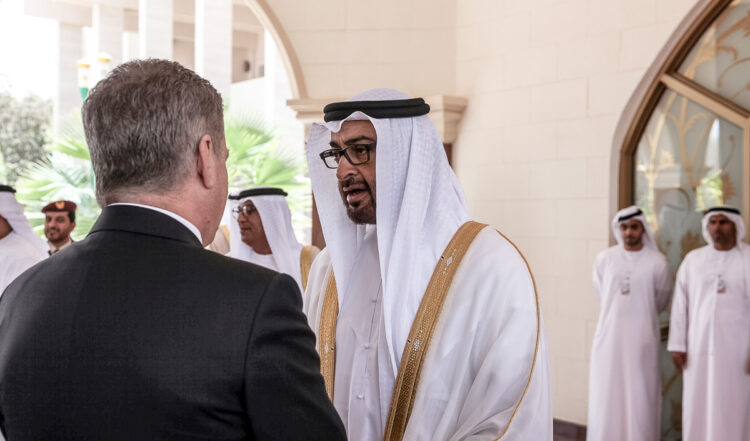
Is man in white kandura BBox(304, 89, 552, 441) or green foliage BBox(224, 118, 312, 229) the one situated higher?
green foliage BBox(224, 118, 312, 229)

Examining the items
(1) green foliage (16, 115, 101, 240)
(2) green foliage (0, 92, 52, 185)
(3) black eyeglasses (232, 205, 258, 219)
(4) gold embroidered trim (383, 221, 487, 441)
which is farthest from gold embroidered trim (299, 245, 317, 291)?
(2) green foliage (0, 92, 52, 185)

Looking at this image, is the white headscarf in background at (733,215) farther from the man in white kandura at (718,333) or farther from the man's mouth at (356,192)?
the man's mouth at (356,192)

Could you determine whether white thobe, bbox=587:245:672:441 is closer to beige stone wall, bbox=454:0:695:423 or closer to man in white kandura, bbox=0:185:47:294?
beige stone wall, bbox=454:0:695:423

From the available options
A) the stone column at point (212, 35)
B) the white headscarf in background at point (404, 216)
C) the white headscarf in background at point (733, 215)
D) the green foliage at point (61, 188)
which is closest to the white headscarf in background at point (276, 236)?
the white headscarf in background at point (404, 216)

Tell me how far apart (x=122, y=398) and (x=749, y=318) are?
5170mm

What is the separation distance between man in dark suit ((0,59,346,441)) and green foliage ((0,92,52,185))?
943 inches

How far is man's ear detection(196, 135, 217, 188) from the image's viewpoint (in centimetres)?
127

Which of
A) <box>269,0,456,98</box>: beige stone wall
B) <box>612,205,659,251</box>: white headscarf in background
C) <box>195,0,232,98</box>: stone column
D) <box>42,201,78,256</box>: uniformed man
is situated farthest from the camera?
<box>195,0,232,98</box>: stone column

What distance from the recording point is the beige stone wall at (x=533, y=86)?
611 centimetres

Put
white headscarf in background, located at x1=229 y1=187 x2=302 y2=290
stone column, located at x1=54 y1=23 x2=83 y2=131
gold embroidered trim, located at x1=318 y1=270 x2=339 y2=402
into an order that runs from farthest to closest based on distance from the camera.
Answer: stone column, located at x1=54 y1=23 x2=83 y2=131 < white headscarf in background, located at x1=229 y1=187 x2=302 y2=290 < gold embroidered trim, located at x1=318 y1=270 x2=339 y2=402

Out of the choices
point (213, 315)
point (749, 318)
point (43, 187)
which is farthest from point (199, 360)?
point (43, 187)

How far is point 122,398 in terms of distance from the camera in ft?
3.83

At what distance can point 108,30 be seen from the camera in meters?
20.1

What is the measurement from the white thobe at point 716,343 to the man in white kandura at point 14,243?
4.31m
